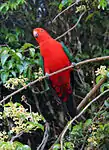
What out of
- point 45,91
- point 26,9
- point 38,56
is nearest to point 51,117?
point 45,91

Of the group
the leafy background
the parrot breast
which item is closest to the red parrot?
the parrot breast

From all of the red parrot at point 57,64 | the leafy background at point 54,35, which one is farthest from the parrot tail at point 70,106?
the leafy background at point 54,35

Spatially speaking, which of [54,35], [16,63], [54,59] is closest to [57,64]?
[54,59]

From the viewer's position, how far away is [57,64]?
7.28ft

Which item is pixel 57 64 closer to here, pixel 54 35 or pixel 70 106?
pixel 70 106

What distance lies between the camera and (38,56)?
2.42 metres

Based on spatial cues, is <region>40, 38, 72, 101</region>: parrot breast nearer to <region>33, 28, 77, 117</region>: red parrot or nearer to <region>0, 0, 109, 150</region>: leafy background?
<region>33, 28, 77, 117</region>: red parrot

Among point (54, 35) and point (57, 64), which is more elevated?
point (54, 35)

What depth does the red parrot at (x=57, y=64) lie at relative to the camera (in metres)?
2.23

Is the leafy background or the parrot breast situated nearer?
the parrot breast

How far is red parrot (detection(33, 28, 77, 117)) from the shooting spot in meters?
2.23

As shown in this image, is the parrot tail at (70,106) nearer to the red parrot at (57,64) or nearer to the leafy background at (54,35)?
the red parrot at (57,64)

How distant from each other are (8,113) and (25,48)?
86 centimetres

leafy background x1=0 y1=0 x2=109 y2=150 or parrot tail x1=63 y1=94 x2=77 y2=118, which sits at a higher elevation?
leafy background x1=0 y1=0 x2=109 y2=150
